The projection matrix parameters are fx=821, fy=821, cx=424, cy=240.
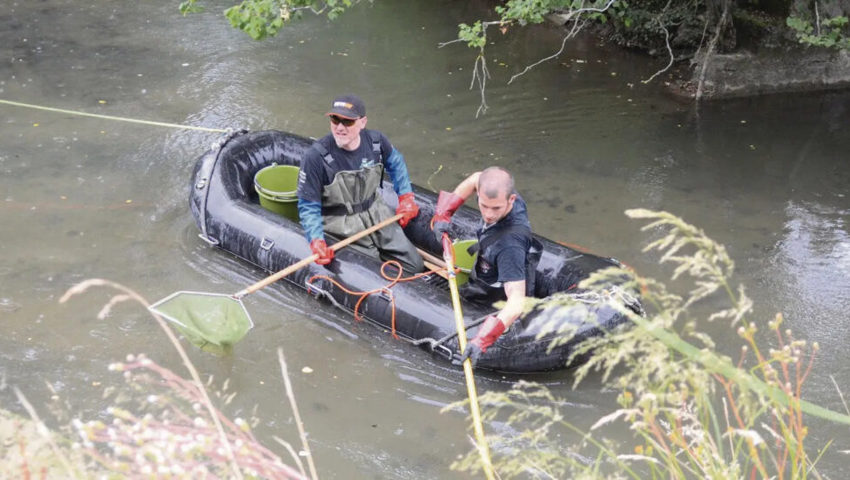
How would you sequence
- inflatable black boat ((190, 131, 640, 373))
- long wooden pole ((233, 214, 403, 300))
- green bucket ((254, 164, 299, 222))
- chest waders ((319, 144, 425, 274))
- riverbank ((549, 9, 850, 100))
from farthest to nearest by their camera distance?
riverbank ((549, 9, 850, 100)), green bucket ((254, 164, 299, 222)), chest waders ((319, 144, 425, 274)), long wooden pole ((233, 214, 403, 300)), inflatable black boat ((190, 131, 640, 373))

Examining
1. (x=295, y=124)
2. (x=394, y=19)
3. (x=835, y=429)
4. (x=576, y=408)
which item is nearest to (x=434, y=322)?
(x=576, y=408)

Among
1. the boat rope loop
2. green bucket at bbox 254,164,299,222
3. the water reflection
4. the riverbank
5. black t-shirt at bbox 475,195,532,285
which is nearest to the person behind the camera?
black t-shirt at bbox 475,195,532,285

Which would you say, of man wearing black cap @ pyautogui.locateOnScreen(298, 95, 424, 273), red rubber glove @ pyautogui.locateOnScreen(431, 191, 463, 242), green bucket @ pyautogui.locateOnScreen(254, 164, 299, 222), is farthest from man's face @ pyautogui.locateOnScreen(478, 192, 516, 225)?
green bucket @ pyautogui.locateOnScreen(254, 164, 299, 222)

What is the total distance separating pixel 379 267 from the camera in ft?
15.9

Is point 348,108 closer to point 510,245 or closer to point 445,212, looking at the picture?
point 445,212

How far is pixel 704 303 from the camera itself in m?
5.14

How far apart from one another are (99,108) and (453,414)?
203 inches

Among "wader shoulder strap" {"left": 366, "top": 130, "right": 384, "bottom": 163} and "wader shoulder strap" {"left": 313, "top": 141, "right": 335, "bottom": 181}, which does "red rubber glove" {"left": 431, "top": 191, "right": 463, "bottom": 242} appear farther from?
"wader shoulder strap" {"left": 313, "top": 141, "right": 335, "bottom": 181}

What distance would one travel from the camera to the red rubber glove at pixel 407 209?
16.8 ft

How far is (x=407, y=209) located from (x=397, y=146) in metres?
2.20

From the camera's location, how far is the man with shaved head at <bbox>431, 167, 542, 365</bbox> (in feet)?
13.0

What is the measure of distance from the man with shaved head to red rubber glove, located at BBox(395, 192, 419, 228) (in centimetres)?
72

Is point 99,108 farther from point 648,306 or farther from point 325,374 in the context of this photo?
point 648,306

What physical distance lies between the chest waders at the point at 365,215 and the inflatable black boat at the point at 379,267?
6.2 inches
